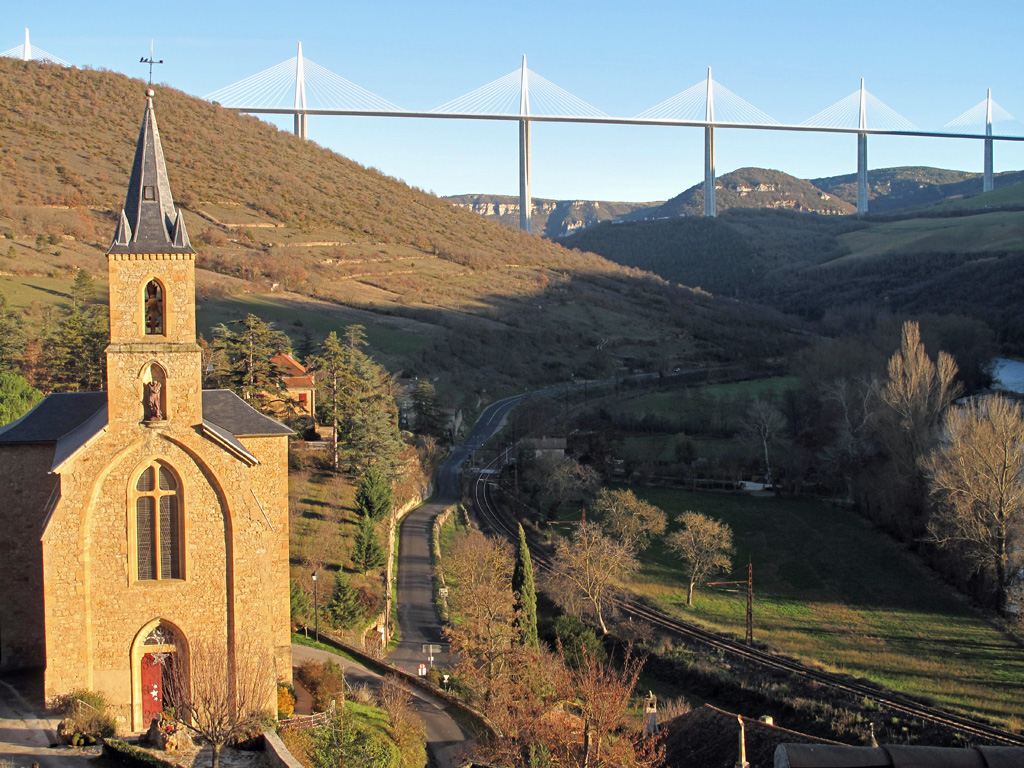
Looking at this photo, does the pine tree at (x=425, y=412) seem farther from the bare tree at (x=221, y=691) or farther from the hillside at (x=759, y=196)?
the hillside at (x=759, y=196)

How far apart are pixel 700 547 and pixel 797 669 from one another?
672 cm

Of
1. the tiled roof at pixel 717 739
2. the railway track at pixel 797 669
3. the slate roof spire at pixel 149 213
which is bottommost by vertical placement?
the railway track at pixel 797 669

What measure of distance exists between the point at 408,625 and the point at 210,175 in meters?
60.7

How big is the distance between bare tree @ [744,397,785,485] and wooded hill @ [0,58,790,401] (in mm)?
15434

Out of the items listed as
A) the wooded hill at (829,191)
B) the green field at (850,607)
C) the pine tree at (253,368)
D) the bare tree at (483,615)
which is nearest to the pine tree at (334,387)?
the pine tree at (253,368)

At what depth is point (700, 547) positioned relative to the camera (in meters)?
30.2

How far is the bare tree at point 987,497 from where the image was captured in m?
29.3

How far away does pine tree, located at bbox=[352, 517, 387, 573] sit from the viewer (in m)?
24.4

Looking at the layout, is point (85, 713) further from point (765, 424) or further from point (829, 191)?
point (829, 191)

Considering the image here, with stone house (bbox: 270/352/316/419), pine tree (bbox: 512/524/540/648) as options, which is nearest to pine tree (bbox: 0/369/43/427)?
stone house (bbox: 270/352/316/419)

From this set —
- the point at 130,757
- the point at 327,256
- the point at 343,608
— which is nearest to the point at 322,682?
the point at 130,757

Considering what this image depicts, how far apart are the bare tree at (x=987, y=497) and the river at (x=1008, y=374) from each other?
21199mm

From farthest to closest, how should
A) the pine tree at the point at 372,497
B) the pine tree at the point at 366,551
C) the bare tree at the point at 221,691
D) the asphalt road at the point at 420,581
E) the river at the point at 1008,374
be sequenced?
1. the river at the point at 1008,374
2. the pine tree at the point at 372,497
3. the pine tree at the point at 366,551
4. the asphalt road at the point at 420,581
5. the bare tree at the point at 221,691

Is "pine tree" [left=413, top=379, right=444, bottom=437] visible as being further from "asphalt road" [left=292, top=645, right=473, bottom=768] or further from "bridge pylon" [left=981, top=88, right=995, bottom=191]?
"bridge pylon" [left=981, top=88, right=995, bottom=191]
